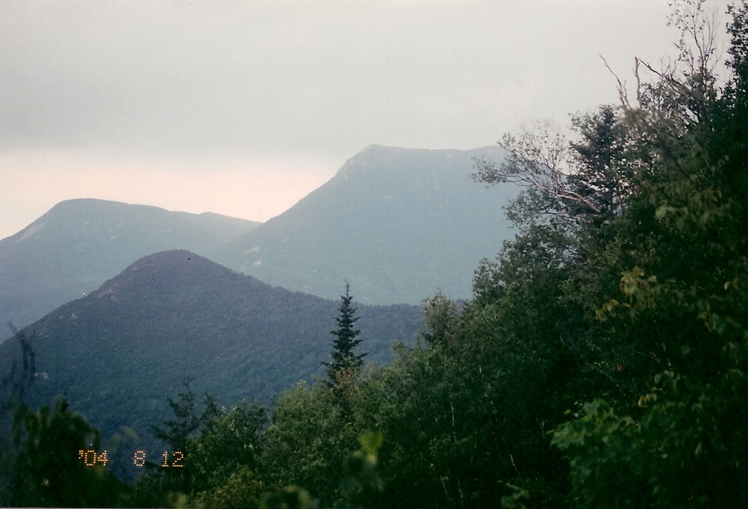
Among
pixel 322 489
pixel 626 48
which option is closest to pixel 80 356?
pixel 322 489

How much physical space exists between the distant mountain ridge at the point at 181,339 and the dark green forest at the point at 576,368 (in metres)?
14.4

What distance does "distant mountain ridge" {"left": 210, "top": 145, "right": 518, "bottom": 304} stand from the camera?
164 ft

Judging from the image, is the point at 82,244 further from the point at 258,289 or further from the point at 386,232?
the point at 386,232

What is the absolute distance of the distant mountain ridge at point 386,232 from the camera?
1965 inches

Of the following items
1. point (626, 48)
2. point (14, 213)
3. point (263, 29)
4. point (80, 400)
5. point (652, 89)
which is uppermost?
point (263, 29)

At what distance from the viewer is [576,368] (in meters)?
13.3

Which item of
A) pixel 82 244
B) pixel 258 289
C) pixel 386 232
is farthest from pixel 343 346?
pixel 82 244

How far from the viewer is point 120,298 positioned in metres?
58.4

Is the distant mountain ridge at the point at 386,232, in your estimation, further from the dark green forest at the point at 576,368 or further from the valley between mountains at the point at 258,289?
the dark green forest at the point at 576,368

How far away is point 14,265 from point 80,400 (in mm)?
46487

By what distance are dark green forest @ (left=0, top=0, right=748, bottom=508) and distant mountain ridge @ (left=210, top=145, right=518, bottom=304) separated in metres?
24.1

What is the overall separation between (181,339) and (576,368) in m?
48.5

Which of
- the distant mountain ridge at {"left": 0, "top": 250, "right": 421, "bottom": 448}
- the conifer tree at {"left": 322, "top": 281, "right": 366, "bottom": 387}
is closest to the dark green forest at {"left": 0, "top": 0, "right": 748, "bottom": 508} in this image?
the conifer tree at {"left": 322, "top": 281, "right": 366, "bottom": 387}

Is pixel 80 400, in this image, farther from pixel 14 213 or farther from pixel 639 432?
pixel 639 432
